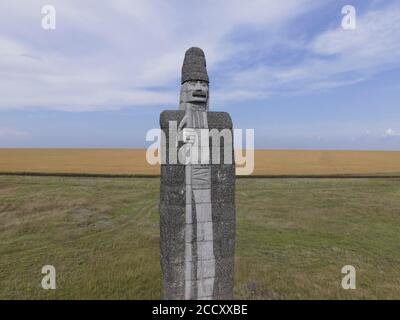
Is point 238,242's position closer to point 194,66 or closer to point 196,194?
point 196,194

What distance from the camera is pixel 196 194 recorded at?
28.1 feet

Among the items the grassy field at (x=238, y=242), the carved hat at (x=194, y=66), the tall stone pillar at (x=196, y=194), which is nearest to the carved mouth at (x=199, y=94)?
the tall stone pillar at (x=196, y=194)

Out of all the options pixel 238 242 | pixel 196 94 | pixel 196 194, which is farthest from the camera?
pixel 238 242

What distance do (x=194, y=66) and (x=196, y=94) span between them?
842mm

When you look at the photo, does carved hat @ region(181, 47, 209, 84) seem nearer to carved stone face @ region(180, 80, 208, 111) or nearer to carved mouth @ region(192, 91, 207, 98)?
carved stone face @ region(180, 80, 208, 111)

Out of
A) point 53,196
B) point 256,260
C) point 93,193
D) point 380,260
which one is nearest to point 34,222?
point 53,196

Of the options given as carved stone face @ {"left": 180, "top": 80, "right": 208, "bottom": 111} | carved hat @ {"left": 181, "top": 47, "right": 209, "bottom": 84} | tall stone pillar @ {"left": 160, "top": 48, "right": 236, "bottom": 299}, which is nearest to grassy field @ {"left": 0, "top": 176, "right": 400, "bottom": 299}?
tall stone pillar @ {"left": 160, "top": 48, "right": 236, "bottom": 299}

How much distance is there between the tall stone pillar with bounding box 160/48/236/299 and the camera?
27.8ft

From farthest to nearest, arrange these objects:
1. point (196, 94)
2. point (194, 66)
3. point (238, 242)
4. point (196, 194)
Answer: point (238, 242) < point (194, 66) < point (196, 94) < point (196, 194)

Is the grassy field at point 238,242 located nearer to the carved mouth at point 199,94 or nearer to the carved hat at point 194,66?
the carved mouth at point 199,94

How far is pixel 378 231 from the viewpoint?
63.4ft

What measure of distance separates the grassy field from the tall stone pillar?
3.63 metres

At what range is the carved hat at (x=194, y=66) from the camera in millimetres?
8766

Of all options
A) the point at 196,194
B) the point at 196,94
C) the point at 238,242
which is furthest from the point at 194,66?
the point at 238,242
